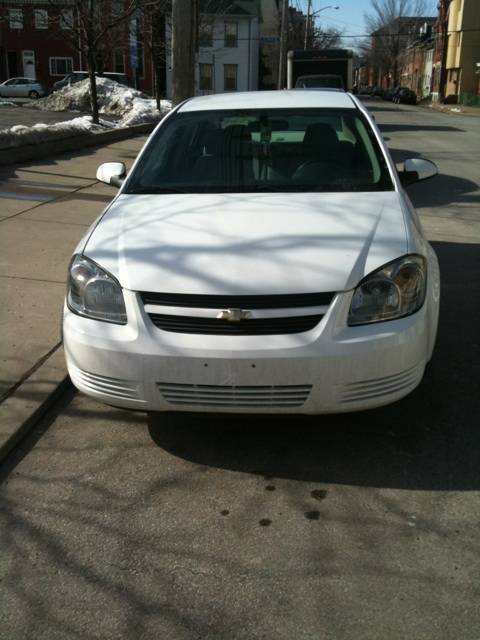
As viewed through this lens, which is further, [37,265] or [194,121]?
[37,265]

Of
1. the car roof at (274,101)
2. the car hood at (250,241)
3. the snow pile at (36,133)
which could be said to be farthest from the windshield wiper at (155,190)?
the snow pile at (36,133)

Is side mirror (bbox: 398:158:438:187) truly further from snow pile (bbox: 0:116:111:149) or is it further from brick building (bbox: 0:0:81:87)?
brick building (bbox: 0:0:81:87)

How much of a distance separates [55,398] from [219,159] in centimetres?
189

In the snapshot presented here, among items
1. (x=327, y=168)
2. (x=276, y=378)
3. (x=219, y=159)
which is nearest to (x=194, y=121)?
(x=219, y=159)

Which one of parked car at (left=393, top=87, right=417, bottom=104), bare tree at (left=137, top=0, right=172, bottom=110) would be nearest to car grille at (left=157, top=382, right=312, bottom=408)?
bare tree at (left=137, top=0, right=172, bottom=110)

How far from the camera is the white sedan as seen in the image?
10.1 ft

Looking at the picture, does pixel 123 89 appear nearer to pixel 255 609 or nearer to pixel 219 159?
pixel 219 159

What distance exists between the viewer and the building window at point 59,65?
168 ft

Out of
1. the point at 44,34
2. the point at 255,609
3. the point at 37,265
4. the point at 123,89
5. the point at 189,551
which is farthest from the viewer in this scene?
the point at 44,34

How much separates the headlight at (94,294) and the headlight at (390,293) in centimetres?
109

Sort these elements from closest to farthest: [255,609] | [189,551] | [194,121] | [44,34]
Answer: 1. [255,609]
2. [189,551]
3. [194,121]
4. [44,34]

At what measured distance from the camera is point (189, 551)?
276 centimetres

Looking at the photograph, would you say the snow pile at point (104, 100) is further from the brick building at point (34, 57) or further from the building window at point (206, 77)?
the building window at point (206, 77)

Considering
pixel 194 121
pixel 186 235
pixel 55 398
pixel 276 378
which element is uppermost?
pixel 194 121
